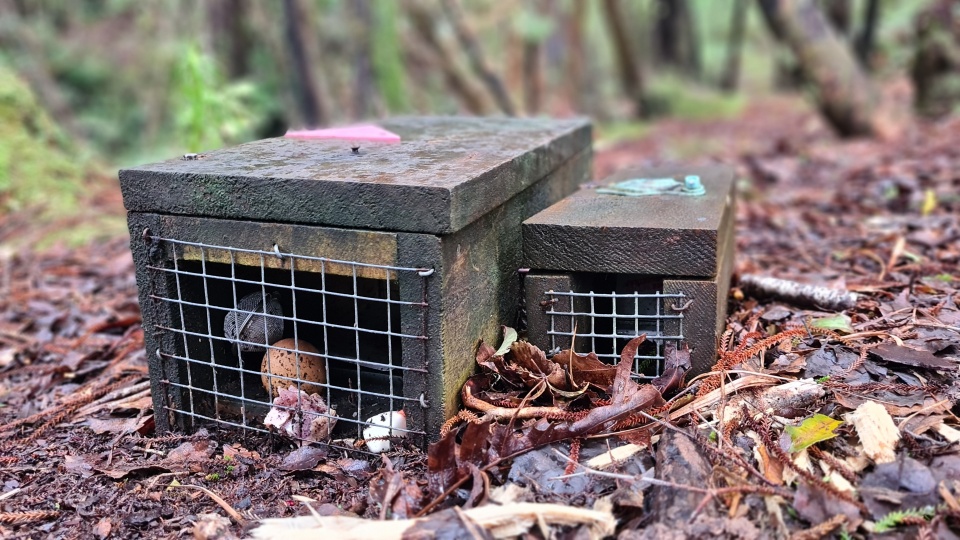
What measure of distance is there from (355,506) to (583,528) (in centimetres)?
63

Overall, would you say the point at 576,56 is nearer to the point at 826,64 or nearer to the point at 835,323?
the point at 826,64

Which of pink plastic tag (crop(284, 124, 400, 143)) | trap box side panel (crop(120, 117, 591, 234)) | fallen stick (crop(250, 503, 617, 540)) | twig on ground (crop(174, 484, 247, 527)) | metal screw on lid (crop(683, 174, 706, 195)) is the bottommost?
twig on ground (crop(174, 484, 247, 527))

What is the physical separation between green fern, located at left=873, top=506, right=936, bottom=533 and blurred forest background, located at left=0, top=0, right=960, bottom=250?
520cm

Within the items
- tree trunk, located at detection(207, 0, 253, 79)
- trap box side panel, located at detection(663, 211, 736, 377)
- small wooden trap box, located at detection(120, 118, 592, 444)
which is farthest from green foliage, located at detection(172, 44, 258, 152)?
tree trunk, located at detection(207, 0, 253, 79)

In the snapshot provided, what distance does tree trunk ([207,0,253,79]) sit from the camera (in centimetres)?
1105

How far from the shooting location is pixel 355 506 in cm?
212

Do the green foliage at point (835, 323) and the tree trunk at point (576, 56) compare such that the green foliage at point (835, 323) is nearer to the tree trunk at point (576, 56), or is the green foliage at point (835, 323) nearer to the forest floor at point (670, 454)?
the forest floor at point (670, 454)

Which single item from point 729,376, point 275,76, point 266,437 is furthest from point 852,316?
point 275,76

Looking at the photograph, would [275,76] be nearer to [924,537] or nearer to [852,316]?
[852,316]

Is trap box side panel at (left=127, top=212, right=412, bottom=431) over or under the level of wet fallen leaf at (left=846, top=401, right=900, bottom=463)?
over

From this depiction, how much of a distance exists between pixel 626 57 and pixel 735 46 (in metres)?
7.19

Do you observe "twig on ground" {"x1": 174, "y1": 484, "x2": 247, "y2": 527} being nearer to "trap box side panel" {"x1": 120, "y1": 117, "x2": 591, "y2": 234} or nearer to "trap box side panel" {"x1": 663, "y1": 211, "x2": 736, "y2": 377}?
"trap box side panel" {"x1": 120, "y1": 117, "x2": 591, "y2": 234}

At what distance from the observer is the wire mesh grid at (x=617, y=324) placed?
8.12ft

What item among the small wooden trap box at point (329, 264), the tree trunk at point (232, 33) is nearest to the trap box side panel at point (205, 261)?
the small wooden trap box at point (329, 264)
